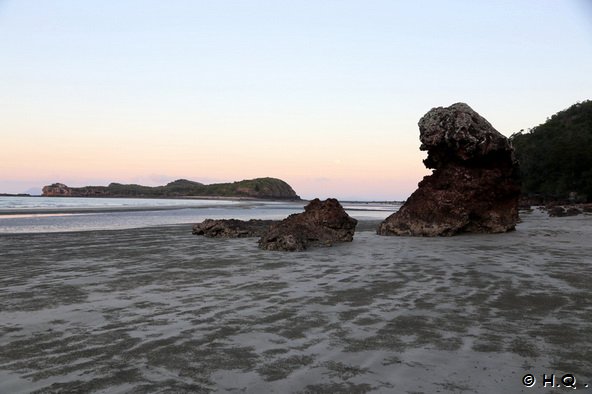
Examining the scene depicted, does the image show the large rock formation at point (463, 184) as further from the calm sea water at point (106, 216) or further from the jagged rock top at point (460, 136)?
the calm sea water at point (106, 216)

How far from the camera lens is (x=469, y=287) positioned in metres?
6.95

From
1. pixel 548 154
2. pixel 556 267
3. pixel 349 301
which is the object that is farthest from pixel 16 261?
pixel 548 154

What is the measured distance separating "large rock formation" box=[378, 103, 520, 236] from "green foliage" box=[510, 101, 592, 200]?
37355 millimetres

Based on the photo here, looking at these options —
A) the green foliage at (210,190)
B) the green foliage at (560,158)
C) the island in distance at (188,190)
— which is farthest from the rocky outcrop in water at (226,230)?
the green foliage at (210,190)

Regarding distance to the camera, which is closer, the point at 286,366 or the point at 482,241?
the point at 286,366

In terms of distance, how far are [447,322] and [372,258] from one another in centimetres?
521

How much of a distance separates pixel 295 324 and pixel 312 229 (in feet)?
28.2

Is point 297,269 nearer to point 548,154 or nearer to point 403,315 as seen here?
point 403,315

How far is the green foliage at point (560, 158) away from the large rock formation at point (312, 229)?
43084 mm

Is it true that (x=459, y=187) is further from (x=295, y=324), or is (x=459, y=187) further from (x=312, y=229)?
(x=295, y=324)

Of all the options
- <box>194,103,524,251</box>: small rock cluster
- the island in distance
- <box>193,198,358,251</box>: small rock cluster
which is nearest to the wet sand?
<box>193,198,358,251</box>: small rock cluster

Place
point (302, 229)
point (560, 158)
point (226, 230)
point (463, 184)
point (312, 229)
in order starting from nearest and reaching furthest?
point (302, 229) → point (312, 229) → point (226, 230) → point (463, 184) → point (560, 158)

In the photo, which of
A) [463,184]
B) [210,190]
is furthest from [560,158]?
[210,190]

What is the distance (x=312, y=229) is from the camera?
44.6 ft
